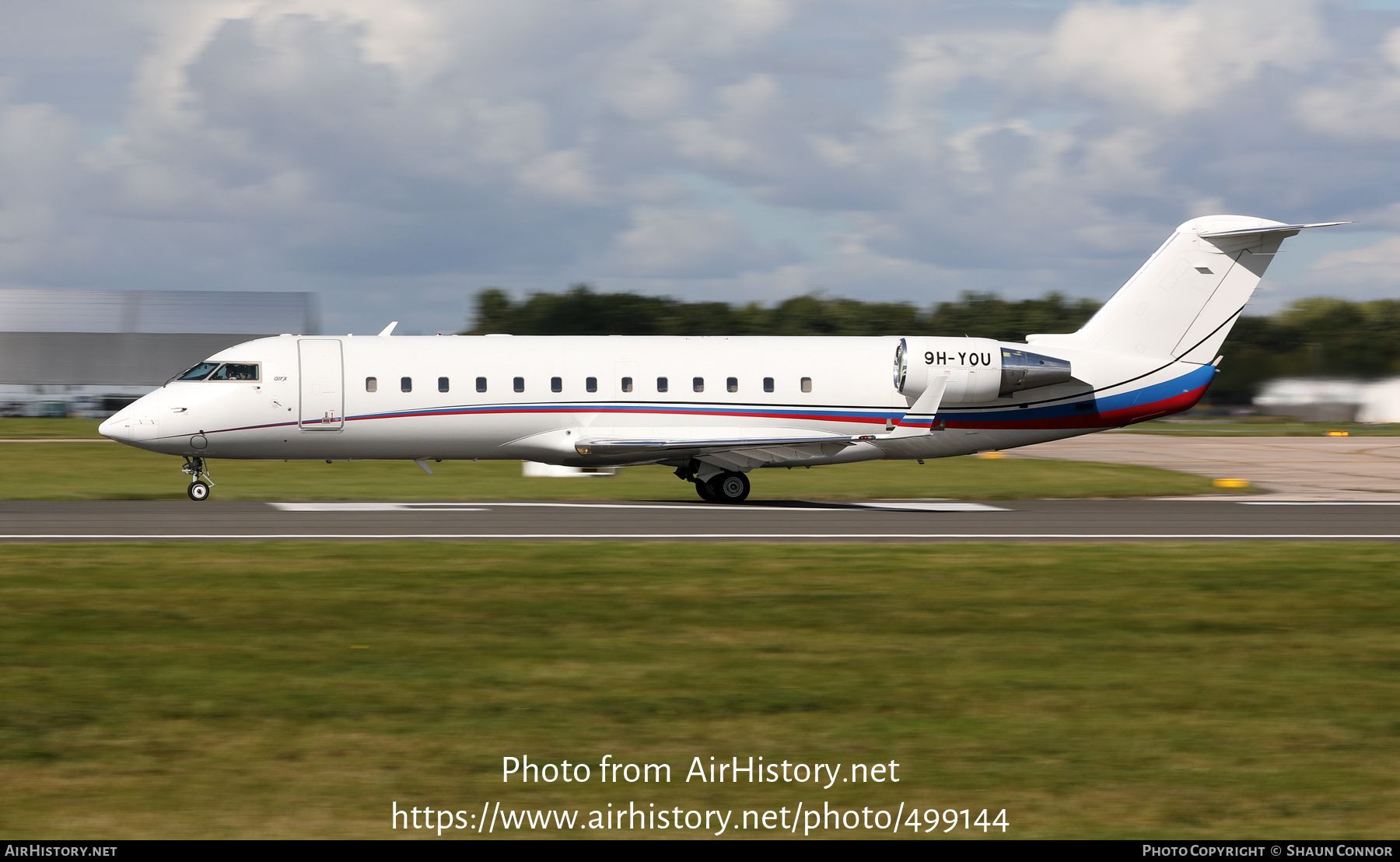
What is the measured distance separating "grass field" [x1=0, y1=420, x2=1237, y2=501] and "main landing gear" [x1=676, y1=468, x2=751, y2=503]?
3.15ft

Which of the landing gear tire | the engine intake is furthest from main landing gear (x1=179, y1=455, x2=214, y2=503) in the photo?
the engine intake

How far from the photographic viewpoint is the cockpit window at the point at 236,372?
27.7 meters

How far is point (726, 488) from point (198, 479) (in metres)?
10.6

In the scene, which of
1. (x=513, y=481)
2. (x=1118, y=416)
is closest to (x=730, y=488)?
(x=513, y=481)

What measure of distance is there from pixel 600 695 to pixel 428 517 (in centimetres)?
1431

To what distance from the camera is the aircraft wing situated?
27.3 m

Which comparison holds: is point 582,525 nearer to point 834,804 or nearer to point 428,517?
point 428,517

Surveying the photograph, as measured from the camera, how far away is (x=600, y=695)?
10.0m

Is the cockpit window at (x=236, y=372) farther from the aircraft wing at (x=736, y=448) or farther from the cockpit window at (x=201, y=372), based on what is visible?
the aircraft wing at (x=736, y=448)

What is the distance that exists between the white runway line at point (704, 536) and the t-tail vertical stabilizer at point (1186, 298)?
830 centimetres

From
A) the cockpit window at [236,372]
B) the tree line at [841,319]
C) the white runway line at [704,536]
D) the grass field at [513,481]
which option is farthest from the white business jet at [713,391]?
the tree line at [841,319]

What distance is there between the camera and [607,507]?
2647cm

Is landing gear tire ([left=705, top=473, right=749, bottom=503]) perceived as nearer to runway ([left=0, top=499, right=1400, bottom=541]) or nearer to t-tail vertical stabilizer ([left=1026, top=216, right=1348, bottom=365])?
runway ([left=0, top=499, right=1400, bottom=541])

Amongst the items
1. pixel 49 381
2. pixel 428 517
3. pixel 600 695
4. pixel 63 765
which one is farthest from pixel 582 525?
pixel 49 381
